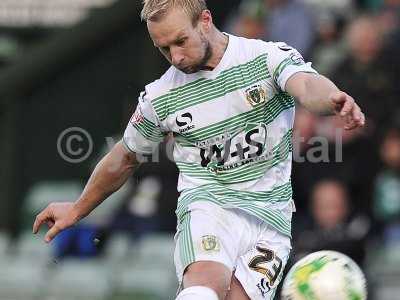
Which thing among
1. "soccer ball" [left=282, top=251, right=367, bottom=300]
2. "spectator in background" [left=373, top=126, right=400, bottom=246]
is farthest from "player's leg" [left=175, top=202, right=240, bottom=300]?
"spectator in background" [left=373, top=126, right=400, bottom=246]

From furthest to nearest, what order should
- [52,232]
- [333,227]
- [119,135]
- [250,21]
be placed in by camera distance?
[119,135]
[250,21]
[333,227]
[52,232]

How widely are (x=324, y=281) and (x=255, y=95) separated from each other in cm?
103

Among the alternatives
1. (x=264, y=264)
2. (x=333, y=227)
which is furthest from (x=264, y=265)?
(x=333, y=227)

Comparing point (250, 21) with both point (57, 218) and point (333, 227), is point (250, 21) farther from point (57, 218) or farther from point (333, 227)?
point (57, 218)

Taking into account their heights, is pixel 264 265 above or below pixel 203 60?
below

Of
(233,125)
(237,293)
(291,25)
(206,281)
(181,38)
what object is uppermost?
(181,38)

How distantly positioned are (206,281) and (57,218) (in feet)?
3.75

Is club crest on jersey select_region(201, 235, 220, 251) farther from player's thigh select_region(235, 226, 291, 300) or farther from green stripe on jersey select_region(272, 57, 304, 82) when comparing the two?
green stripe on jersey select_region(272, 57, 304, 82)

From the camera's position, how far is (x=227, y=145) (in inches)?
281

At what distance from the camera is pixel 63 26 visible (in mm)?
14805

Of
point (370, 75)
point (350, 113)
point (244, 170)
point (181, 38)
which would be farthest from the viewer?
point (370, 75)

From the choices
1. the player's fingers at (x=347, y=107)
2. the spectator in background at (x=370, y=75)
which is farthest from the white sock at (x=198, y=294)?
the spectator in background at (x=370, y=75)

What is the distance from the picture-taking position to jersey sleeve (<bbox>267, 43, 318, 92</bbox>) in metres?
6.89

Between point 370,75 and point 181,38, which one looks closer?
point 181,38
